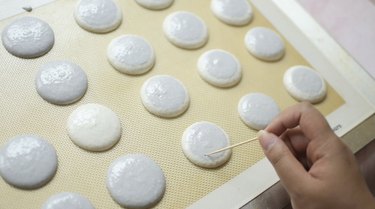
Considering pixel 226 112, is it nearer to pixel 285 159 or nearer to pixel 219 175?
pixel 219 175

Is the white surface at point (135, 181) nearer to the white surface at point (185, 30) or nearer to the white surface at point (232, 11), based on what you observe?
the white surface at point (185, 30)

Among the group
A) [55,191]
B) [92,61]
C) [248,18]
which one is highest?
[248,18]

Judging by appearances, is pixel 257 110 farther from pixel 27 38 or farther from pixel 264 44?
pixel 27 38

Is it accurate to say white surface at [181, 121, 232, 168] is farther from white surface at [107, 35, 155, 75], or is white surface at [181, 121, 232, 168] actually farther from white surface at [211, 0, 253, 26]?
white surface at [211, 0, 253, 26]

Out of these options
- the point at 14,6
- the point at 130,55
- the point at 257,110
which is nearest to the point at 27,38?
the point at 14,6

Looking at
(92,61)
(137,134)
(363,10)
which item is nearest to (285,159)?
(137,134)
